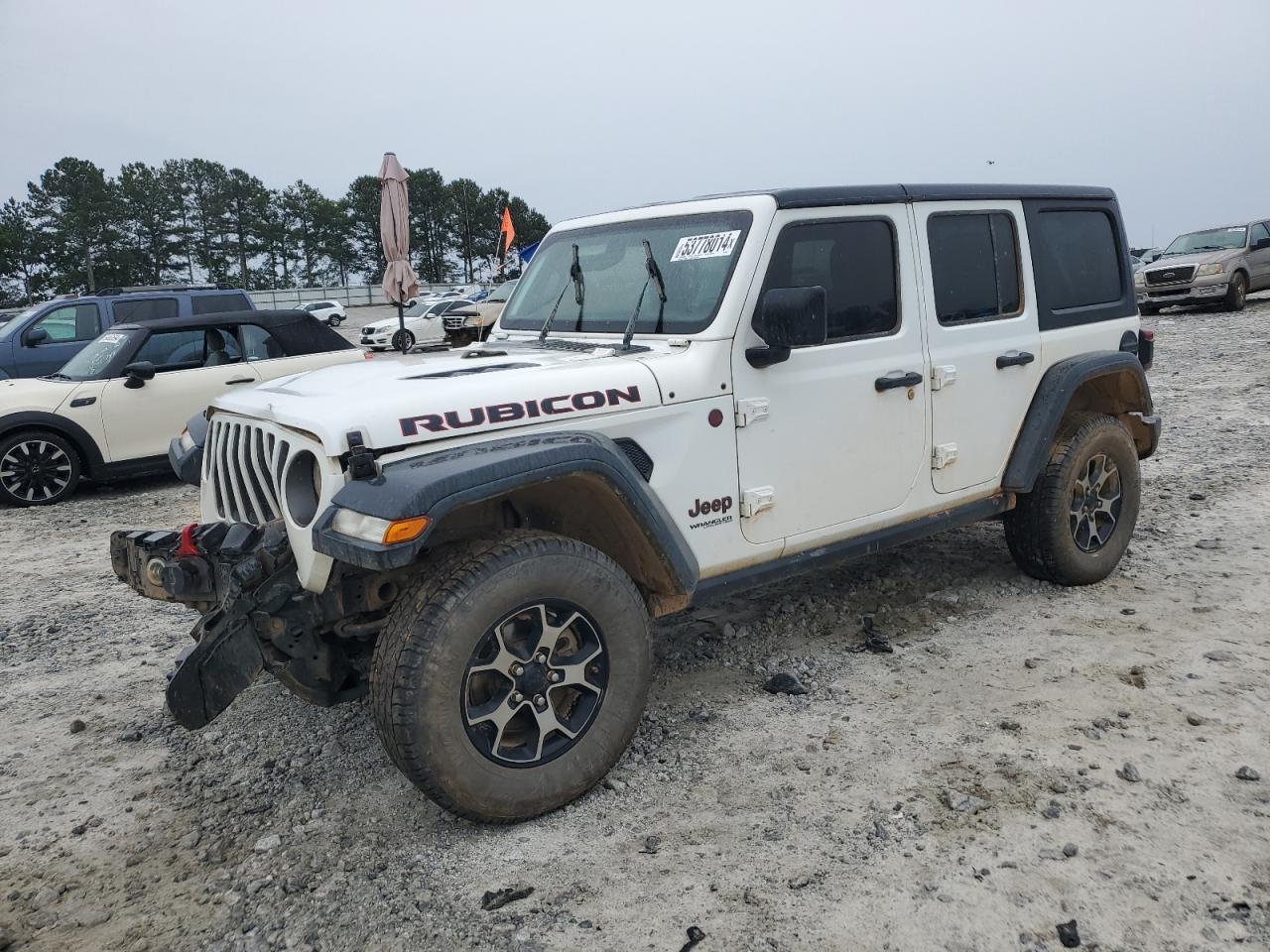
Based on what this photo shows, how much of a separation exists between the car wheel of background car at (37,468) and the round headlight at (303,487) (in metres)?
6.54

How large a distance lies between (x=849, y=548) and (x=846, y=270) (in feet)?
3.67

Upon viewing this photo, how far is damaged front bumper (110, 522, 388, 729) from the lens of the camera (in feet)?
9.44

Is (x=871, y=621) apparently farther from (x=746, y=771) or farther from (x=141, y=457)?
(x=141, y=457)

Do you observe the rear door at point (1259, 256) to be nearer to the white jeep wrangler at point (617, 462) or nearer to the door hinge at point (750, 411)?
the white jeep wrangler at point (617, 462)

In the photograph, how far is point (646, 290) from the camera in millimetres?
3803

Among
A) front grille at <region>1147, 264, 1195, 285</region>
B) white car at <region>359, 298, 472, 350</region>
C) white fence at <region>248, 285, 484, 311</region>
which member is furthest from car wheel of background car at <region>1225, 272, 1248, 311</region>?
white fence at <region>248, 285, 484, 311</region>

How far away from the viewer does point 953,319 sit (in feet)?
13.7

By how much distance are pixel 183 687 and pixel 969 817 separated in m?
2.40

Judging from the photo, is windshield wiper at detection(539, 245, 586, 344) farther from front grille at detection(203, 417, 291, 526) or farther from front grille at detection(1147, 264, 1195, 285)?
front grille at detection(1147, 264, 1195, 285)

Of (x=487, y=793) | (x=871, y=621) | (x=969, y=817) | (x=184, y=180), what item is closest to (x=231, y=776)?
(x=487, y=793)

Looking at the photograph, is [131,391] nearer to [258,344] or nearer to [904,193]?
[258,344]

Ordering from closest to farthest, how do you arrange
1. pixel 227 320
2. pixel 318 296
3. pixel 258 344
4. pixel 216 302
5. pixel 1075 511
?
pixel 1075 511
pixel 227 320
pixel 258 344
pixel 216 302
pixel 318 296

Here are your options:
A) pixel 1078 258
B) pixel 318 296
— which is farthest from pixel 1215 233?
Answer: pixel 318 296

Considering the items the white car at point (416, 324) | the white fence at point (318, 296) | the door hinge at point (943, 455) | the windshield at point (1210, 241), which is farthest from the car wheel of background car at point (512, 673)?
the white fence at point (318, 296)
